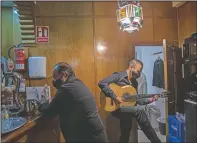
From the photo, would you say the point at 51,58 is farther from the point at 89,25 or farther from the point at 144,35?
the point at 144,35

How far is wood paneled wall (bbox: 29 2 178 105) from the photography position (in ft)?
5.49

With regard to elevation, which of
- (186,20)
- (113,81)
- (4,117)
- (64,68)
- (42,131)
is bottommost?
(42,131)

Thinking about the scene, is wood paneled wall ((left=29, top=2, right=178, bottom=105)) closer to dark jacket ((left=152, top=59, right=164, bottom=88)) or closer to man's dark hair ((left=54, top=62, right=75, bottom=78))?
man's dark hair ((left=54, top=62, right=75, bottom=78))

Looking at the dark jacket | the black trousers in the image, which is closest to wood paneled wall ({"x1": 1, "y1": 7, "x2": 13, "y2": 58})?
the black trousers

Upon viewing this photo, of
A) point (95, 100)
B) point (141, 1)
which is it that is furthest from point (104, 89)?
point (141, 1)

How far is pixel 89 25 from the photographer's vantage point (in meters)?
1.73

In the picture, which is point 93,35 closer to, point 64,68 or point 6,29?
point 64,68

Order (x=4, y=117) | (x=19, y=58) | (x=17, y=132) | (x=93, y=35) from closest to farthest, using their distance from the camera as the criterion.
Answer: (x=17, y=132), (x=4, y=117), (x=19, y=58), (x=93, y=35)

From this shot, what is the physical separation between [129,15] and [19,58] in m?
0.83

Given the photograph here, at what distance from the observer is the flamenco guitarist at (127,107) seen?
174cm

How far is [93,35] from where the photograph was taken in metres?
1.74

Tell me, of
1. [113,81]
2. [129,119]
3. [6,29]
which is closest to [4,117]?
[6,29]

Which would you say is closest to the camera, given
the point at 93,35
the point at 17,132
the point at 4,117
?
the point at 17,132

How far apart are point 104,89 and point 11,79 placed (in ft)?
2.14
